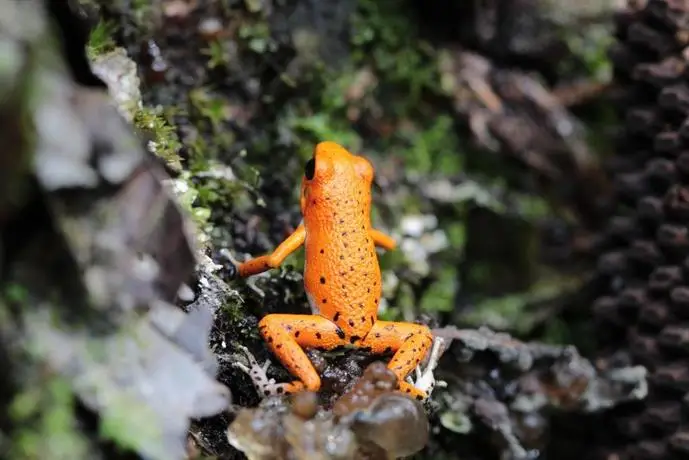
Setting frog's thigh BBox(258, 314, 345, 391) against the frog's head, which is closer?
frog's thigh BBox(258, 314, 345, 391)

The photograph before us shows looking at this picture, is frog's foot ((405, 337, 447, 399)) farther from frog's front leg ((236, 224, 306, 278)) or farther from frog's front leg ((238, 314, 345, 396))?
frog's front leg ((236, 224, 306, 278))

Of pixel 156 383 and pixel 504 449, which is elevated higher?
pixel 156 383

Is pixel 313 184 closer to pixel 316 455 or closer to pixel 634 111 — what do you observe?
pixel 316 455

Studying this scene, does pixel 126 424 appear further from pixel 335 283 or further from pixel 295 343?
pixel 335 283

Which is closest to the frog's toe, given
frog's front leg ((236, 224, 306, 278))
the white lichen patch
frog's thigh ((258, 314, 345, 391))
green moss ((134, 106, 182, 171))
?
frog's front leg ((236, 224, 306, 278))

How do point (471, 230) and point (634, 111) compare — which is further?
point (471, 230)

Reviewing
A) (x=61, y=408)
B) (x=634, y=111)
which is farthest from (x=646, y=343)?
(x=61, y=408)
